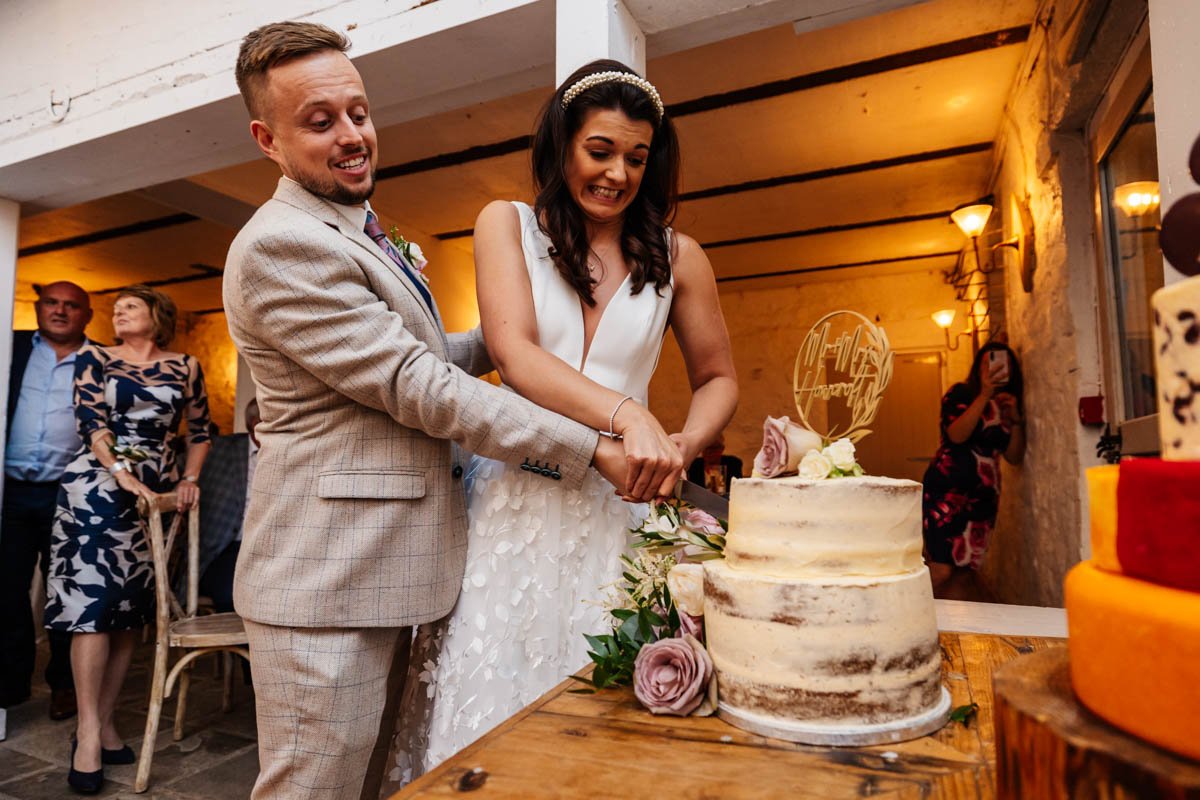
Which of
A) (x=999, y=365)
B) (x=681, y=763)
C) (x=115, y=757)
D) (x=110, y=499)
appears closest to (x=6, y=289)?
→ (x=110, y=499)

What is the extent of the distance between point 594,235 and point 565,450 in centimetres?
54

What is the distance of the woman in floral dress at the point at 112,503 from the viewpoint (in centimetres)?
298

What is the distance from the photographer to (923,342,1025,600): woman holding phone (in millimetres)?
4160

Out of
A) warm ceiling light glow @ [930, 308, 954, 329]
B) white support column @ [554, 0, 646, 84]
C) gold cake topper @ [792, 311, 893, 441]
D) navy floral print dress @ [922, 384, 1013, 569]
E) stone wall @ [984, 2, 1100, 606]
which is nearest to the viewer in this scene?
gold cake topper @ [792, 311, 893, 441]

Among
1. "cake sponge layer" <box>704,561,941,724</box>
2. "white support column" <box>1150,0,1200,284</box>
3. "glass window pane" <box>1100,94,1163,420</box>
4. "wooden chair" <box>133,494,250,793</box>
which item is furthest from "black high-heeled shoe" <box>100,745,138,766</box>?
"glass window pane" <box>1100,94,1163,420</box>

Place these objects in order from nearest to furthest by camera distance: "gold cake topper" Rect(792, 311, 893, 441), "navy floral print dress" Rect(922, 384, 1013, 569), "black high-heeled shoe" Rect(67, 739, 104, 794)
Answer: "gold cake topper" Rect(792, 311, 893, 441) < "black high-heeled shoe" Rect(67, 739, 104, 794) < "navy floral print dress" Rect(922, 384, 1013, 569)

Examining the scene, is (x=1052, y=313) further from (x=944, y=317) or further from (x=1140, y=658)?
(x=944, y=317)

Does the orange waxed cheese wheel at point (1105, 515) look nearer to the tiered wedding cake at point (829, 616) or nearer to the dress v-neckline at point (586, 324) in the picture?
the tiered wedding cake at point (829, 616)

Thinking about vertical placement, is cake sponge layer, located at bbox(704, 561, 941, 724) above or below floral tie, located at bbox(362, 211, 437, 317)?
below

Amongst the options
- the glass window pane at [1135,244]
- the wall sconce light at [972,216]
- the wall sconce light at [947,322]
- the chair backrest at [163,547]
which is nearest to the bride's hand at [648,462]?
the glass window pane at [1135,244]

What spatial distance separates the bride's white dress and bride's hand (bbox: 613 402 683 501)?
177 millimetres

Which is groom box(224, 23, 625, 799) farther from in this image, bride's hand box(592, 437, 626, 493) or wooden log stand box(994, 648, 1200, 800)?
wooden log stand box(994, 648, 1200, 800)

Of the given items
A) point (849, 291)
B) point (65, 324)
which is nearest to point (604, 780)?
point (65, 324)

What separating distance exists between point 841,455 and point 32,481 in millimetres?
4036
